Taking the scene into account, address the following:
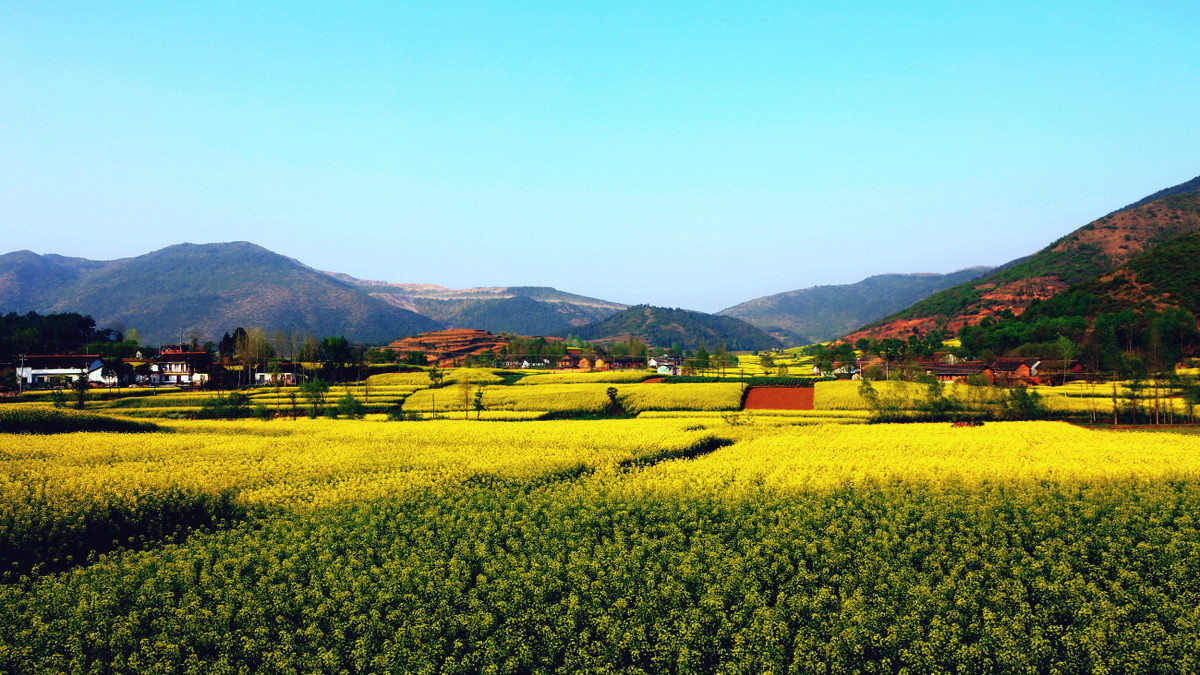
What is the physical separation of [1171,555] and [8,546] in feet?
127

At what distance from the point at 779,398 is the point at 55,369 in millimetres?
119347

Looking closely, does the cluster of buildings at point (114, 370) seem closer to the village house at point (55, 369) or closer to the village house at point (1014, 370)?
the village house at point (55, 369)

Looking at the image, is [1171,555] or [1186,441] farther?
[1186,441]

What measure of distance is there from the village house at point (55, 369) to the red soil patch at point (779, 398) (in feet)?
338

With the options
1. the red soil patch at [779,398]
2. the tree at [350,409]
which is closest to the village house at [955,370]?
the red soil patch at [779,398]

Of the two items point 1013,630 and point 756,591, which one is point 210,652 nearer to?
point 756,591

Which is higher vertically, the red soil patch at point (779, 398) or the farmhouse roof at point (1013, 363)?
the farmhouse roof at point (1013, 363)

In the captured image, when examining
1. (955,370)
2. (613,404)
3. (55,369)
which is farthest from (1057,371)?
(55,369)

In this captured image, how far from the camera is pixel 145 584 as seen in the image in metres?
17.0

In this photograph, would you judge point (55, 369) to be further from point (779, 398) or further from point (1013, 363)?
point (1013, 363)

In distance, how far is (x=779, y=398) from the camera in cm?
7262

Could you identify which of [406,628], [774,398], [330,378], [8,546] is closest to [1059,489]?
[406,628]

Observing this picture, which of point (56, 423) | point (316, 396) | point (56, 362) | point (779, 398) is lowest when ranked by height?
point (779, 398)

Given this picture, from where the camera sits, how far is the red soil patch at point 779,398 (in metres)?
67.5
